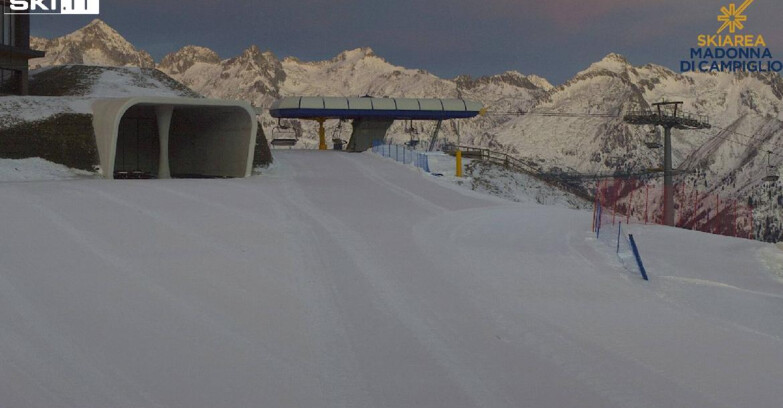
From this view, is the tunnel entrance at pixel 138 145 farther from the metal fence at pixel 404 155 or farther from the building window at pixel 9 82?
the metal fence at pixel 404 155

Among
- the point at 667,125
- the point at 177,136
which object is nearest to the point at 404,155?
the point at 177,136

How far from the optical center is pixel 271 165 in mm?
44188

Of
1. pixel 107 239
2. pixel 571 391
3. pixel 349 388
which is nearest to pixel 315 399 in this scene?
pixel 349 388

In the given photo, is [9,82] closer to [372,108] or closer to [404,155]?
[372,108]

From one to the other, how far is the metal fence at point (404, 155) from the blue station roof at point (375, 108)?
12.1 feet

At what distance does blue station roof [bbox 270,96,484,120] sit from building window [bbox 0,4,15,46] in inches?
724

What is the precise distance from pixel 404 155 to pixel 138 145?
50.5 ft

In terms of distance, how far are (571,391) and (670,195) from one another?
56831mm

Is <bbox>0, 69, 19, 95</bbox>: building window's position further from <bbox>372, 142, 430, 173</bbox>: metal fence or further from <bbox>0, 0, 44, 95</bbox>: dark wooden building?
<bbox>372, 142, 430, 173</bbox>: metal fence

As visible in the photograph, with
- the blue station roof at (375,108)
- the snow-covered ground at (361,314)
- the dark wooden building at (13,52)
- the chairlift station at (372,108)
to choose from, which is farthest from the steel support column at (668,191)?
the dark wooden building at (13,52)

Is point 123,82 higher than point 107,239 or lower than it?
higher

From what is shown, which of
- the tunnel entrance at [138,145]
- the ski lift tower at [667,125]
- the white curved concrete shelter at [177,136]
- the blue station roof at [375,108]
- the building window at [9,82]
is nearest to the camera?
the white curved concrete shelter at [177,136]

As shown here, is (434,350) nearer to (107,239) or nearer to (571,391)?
(571,391)

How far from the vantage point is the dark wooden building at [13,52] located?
168 feet
